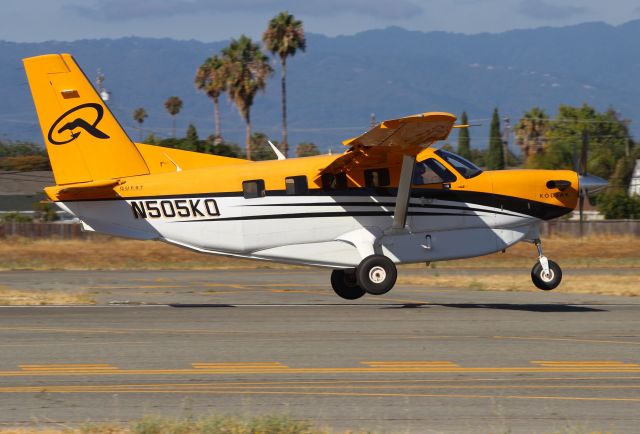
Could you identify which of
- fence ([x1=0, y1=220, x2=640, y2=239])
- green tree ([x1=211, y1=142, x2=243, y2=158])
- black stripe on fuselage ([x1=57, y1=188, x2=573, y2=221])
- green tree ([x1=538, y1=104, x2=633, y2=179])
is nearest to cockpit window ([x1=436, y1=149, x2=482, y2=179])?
black stripe on fuselage ([x1=57, y1=188, x2=573, y2=221])

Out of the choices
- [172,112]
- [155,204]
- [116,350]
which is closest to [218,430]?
[116,350]

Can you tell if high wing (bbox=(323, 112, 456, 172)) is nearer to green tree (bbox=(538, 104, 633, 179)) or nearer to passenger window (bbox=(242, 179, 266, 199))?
passenger window (bbox=(242, 179, 266, 199))

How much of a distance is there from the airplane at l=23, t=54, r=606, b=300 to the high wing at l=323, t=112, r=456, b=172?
0.04m

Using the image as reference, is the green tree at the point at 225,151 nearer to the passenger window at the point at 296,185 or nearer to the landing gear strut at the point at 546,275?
the passenger window at the point at 296,185

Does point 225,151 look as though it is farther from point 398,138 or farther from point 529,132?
point 529,132

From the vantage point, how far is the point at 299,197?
61.9 feet

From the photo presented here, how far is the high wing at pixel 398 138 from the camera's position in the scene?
16.7 meters

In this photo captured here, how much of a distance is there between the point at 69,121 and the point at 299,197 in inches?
167

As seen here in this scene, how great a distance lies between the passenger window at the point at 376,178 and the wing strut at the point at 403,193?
380 millimetres

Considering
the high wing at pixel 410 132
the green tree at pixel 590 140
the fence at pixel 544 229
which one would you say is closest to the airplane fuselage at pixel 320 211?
the high wing at pixel 410 132

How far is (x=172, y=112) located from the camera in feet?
439

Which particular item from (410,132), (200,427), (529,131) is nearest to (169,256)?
(410,132)

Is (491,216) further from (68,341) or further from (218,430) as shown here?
(218,430)

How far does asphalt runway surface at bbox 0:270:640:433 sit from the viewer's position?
977 cm
